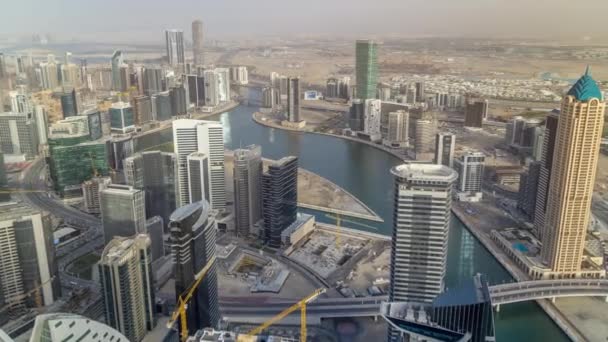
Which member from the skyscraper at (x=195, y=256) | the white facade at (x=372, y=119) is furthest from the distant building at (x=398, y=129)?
the skyscraper at (x=195, y=256)

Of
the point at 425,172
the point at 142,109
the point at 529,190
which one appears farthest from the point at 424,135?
the point at 142,109

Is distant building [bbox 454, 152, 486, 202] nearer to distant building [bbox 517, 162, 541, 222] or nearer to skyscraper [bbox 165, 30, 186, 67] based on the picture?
distant building [bbox 517, 162, 541, 222]

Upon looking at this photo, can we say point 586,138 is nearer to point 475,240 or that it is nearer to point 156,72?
point 475,240

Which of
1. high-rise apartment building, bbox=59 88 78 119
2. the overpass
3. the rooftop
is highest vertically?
the rooftop

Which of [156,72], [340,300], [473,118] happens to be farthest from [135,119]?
[340,300]

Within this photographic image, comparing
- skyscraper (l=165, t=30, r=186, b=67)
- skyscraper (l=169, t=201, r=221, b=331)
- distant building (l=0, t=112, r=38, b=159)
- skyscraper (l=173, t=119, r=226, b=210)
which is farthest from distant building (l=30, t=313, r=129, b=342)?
skyscraper (l=165, t=30, r=186, b=67)

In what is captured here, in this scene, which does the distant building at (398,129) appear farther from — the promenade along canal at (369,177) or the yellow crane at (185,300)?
the yellow crane at (185,300)
